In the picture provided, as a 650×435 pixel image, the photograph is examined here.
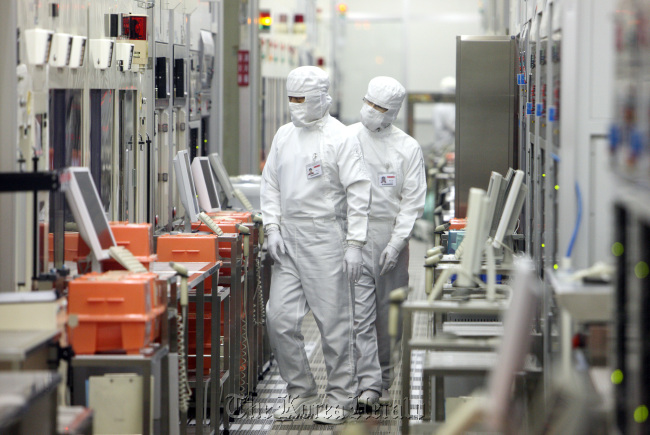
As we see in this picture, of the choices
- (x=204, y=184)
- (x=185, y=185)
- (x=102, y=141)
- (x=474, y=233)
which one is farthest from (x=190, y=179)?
(x=474, y=233)

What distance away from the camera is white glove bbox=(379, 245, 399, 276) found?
16.2 ft

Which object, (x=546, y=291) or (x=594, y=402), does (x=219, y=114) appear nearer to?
(x=546, y=291)

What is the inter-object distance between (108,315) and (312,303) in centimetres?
166

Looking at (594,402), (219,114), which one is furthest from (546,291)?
(219,114)

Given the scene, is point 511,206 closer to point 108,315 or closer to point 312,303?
point 312,303

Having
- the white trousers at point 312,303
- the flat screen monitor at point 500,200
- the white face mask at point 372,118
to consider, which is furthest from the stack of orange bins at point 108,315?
the white face mask at point 372,118

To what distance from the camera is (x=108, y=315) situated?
3.18 m

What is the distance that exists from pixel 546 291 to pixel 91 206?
1.64 metres

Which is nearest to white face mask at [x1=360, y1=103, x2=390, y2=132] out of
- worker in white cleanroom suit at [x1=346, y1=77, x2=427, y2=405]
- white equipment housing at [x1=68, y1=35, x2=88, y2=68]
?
worker in white cleanroom suit at [x1=346, y1=77, x2=427, y2=405]

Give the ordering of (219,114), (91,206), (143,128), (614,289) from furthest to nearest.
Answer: (219,114), (143,128), (91,206), (614,289)

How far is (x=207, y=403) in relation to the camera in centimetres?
462

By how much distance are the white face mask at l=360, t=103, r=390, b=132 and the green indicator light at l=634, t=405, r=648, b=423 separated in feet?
11.0

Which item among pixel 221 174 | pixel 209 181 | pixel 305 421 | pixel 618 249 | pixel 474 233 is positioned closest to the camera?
pixel 618 249

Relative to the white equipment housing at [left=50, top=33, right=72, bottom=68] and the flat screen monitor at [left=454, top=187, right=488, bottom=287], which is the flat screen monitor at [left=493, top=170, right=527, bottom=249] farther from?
the white equipment housing at [left=50, top=33, right=72, bottom=68]
